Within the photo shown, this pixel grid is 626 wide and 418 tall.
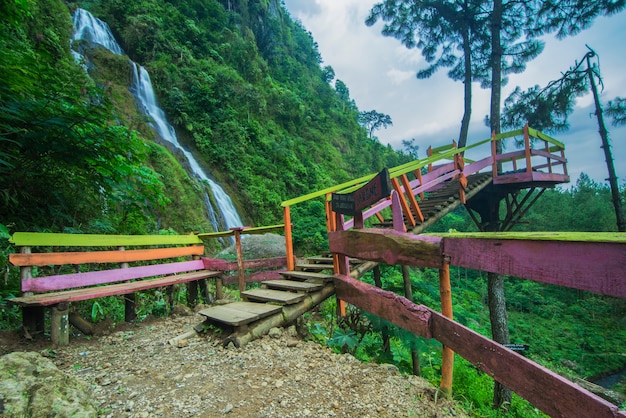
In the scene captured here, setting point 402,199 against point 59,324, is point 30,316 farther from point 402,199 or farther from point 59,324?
point 402,199

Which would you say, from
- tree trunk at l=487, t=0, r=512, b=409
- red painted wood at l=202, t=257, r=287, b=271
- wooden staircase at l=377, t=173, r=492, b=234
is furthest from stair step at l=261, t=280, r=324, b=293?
tree trunk at l=487, t=0, r=512, b=409

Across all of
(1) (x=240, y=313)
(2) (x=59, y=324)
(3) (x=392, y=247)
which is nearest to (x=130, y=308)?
(2) (x=59, y=324)

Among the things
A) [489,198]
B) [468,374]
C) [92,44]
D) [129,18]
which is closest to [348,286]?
[468,374]

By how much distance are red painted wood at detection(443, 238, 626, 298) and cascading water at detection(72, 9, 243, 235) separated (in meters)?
10.3

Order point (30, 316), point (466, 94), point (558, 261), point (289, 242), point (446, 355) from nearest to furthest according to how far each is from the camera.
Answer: point (558, 261)
point (446, 355)
point (30, 316)
point (289, 242)
point (466, 94)

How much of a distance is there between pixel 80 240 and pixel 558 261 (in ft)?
13.5

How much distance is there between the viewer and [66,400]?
155 centimetres

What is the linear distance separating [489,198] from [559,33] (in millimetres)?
6150

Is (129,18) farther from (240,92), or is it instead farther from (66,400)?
(66,400)

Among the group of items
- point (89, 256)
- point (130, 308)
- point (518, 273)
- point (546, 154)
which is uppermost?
point (546, 154)

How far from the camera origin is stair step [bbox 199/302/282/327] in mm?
2720

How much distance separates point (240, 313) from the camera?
9.61 feet

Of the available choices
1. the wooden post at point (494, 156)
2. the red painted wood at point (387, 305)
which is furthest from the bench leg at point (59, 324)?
the wooden post at point (494, 156)

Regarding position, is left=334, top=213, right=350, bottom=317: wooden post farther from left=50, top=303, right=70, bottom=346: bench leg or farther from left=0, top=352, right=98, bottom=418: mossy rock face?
left=50, top=303, right=70, bottom=346: bench leg
